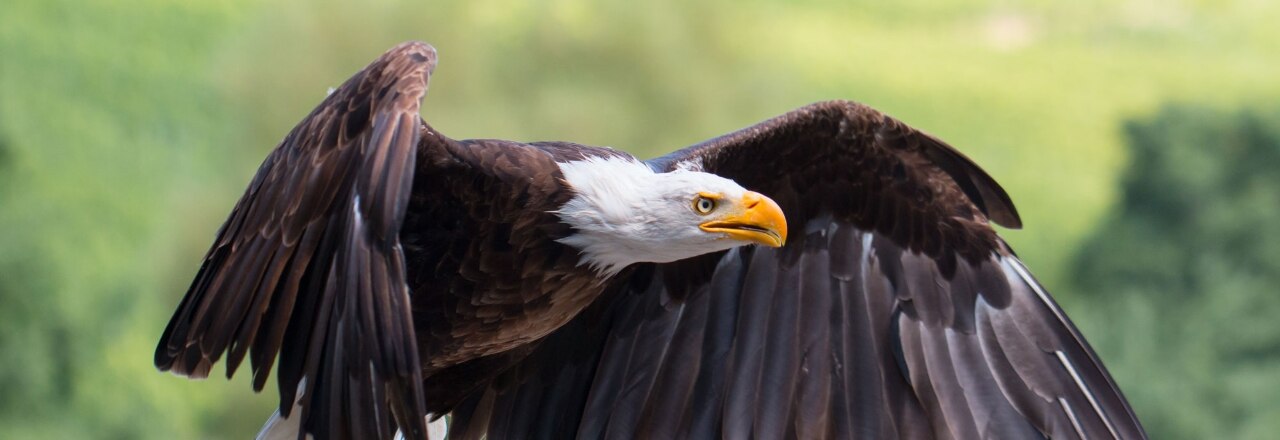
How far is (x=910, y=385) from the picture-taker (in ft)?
14.0

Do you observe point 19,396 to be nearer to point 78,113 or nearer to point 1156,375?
point 78,113

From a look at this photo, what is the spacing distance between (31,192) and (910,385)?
11060 millimetres

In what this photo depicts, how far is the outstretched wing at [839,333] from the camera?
420 cm

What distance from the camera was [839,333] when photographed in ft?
14.3

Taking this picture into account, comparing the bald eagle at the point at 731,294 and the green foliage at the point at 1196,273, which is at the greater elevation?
the green foliage at the point at 1196,273

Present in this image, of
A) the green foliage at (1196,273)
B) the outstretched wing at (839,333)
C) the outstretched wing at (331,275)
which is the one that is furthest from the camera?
the green foliage at (1196,273)

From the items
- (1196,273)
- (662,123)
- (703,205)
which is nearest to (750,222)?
(703,205)

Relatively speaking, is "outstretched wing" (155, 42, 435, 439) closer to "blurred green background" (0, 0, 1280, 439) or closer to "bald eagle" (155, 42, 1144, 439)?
"bald eagle" (155, 42, 1144, 439)

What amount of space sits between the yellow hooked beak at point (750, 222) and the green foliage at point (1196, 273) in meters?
12.1

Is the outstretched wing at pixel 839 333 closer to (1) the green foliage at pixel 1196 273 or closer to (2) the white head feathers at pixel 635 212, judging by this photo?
(2) the white head feathers at pixel 635 212

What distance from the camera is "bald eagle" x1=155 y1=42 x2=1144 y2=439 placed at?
358cm

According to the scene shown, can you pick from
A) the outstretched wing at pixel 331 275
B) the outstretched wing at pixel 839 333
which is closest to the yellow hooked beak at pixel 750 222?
the outstretched wing at pixel 839 333

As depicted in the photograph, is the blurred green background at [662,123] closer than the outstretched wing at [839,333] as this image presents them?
No

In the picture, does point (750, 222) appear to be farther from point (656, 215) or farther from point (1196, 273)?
point (1196, 273)
